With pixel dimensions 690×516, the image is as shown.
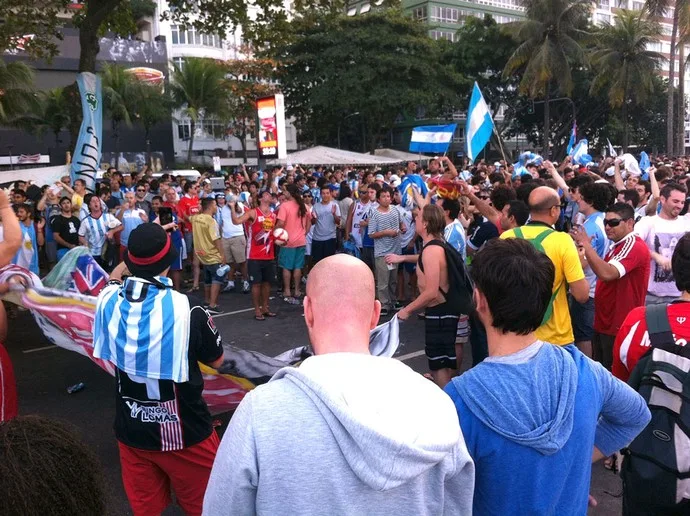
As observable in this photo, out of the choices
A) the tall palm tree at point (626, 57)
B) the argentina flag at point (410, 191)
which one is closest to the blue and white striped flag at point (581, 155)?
the argentina flag at point (410, 191)

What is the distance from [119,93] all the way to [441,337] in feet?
124

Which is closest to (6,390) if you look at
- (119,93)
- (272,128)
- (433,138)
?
(433,138)

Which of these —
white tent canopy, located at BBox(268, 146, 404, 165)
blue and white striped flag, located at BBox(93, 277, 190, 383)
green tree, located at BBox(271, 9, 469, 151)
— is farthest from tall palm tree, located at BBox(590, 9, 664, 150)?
blue and white striped flag, located at BBox(93, 277, 190, 383)

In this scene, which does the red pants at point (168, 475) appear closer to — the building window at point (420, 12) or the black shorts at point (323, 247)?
the black shorts at point (323, 247)

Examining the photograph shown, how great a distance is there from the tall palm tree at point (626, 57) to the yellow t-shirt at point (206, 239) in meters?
37.0

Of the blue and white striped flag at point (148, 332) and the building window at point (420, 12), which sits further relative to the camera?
the building window at point (420, 12)

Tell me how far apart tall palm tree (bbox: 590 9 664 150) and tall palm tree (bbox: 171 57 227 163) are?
2521 centimetres

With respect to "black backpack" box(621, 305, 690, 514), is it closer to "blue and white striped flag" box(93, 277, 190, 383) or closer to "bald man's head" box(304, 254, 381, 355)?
"bald man's head" box(304, 254, 381, 355)

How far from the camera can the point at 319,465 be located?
4.52ft

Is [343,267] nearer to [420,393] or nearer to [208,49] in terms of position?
[420,393]

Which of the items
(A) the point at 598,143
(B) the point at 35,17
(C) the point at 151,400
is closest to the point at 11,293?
(C) the point at 151,400

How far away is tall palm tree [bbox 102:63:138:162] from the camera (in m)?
36.8

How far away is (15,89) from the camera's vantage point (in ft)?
90.1

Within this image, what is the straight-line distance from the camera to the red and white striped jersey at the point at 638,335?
2.40 metres
